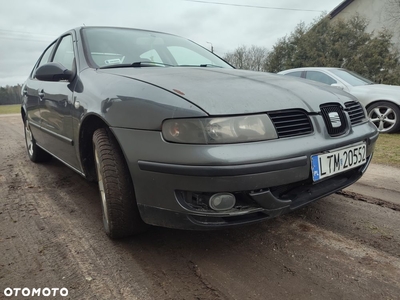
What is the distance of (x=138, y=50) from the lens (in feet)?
8.45

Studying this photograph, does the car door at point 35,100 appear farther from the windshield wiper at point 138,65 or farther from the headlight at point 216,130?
the headlight at point 216,130

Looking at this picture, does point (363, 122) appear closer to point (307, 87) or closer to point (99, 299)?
point (307, 87)

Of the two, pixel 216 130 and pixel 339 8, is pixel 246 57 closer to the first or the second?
pixel 339 8

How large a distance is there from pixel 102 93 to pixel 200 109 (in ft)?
2.43

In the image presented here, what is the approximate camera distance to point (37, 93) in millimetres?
3090

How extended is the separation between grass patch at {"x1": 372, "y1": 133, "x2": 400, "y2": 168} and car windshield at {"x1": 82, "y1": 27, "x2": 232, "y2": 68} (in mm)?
2538

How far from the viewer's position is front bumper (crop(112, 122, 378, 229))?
1.41 meters

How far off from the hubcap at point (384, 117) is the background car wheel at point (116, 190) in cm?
535

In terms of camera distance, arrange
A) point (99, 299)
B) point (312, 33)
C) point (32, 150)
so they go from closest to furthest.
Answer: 1. point (99, 299)
2. point (32, 150)
3. point (312, 33)

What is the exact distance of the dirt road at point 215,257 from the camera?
1454 mm

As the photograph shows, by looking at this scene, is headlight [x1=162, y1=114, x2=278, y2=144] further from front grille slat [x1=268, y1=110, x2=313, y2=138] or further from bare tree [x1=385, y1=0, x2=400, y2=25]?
bare tree [x1=385, y1=0, x2=400, y2=25]

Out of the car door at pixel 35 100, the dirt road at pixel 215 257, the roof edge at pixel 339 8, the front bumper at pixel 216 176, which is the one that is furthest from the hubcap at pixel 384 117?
the roof edge at pixel 339 8

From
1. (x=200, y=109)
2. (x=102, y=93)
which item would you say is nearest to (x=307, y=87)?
(x=200, y=109)

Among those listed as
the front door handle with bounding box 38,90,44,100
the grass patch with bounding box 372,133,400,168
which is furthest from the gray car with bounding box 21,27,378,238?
the grass patch with bounding box 372,133,400,168
